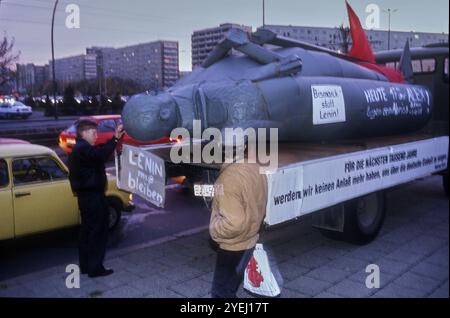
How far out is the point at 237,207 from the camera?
133 inches

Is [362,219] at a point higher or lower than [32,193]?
lower

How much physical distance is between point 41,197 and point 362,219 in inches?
173

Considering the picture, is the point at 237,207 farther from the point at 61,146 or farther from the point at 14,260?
the point at 61,146

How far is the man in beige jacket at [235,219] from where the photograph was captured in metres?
3.37

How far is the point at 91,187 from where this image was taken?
5.06 m

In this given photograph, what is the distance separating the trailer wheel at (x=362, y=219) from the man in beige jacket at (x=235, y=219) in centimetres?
244

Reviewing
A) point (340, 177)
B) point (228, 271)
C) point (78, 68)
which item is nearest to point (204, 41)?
point (340, 177)

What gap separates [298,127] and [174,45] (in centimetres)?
408

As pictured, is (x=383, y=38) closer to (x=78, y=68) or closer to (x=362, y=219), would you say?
(x=362, y=219)

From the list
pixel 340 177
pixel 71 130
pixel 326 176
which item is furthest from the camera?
pixel 71 130

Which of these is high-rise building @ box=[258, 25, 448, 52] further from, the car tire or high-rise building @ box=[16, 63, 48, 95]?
high-rise building @ box=[16, 63, 48, 95]

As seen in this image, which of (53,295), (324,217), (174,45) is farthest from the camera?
(174,45)
